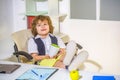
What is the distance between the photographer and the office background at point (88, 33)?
3260 millimetres

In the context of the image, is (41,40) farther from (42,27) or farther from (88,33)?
(88,33)

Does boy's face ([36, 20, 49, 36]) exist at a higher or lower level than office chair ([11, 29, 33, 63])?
higher

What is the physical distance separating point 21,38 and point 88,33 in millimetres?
1146

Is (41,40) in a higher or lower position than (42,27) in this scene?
lower

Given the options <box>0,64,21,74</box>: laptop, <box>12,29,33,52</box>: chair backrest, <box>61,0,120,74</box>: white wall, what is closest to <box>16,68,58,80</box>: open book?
<box>0,64,21,74</box>: laptop

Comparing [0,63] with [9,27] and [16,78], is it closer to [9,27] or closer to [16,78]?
[16,78]

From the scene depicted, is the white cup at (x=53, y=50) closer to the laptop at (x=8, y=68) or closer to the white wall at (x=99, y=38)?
the laptop at (x=8, y=68)

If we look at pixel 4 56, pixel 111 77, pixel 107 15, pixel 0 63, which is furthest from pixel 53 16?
pixel 111 77

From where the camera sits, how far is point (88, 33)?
3393 mm

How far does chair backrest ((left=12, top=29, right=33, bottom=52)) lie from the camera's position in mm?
2582

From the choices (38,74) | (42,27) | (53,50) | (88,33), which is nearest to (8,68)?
(38,74)

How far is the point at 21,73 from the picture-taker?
1.82 m

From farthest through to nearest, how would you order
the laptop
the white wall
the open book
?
the white wall, the laptop, the open book

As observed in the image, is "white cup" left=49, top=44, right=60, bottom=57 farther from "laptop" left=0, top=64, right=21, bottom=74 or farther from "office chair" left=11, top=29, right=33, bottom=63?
"laptop" left=0, top=64, right=21, bottom=74
